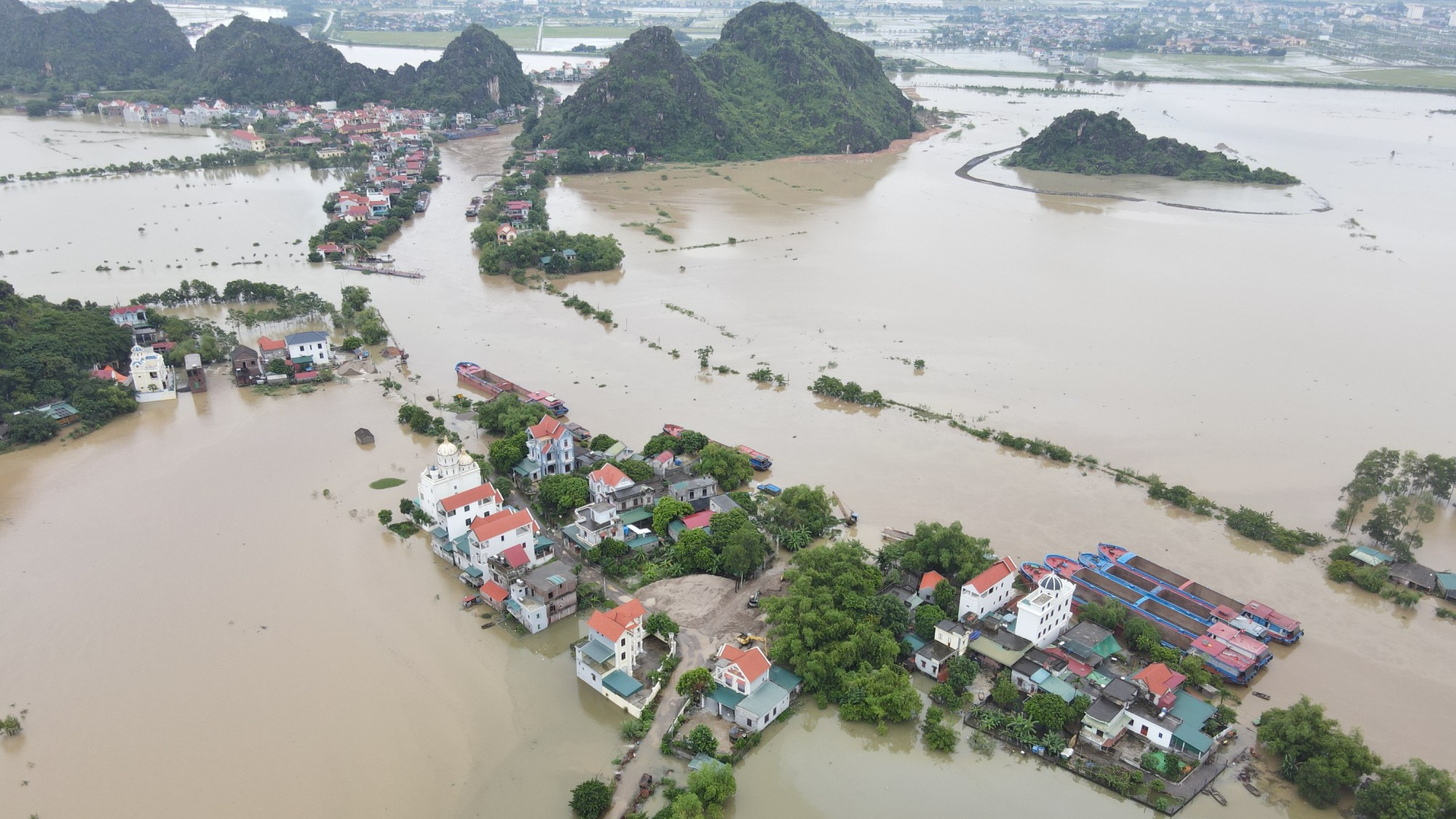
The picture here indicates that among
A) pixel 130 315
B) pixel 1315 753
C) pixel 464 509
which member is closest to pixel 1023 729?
pixel 1315 753

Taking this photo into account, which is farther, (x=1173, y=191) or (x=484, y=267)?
(x=1173, y=191)

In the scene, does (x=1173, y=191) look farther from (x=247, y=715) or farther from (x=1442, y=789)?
(x=247, y=715)

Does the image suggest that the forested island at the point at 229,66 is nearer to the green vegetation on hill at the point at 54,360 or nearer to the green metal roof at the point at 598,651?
the green vegetation on hill at the point at 54,360

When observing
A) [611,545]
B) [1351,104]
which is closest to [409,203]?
[611,545]

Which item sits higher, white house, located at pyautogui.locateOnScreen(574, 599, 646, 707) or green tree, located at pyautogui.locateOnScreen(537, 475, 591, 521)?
green tree, located at pyautogui.locateOnScreen(537, 475, 591, 521)

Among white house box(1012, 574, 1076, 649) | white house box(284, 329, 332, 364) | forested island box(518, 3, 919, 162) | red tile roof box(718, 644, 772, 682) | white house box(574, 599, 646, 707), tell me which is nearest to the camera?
red tile roof box(718, 644, 772, 682)

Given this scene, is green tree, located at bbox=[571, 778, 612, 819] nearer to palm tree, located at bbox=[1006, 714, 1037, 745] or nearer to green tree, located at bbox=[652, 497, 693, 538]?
palm tree, located at bbox=[1006, 714, 1037, 745]

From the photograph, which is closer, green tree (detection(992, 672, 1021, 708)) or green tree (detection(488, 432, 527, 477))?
green tree (detection(992, 672, 1021, 708))

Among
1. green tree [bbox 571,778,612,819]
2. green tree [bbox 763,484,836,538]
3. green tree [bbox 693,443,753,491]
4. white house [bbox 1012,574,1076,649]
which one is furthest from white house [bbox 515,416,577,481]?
white house [bbox 1012,574,1076,649]
